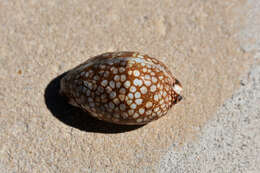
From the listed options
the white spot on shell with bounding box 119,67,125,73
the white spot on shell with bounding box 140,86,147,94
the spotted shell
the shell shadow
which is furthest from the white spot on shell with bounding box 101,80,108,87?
the shell shadow

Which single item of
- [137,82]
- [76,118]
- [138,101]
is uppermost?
[137,82]

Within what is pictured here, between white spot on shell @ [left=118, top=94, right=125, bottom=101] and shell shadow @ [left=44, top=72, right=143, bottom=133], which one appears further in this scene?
shell shadow @ [left=44, top=72, right=143, bottom=133]

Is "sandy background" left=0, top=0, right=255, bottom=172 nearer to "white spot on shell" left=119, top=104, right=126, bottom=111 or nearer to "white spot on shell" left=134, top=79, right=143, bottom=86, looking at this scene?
"white spot on shell" left=119, top=104, right=126, bottom=111

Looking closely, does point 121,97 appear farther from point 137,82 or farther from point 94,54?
point 94,54

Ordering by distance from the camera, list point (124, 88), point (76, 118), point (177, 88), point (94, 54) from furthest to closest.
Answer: point (94, 54) → point (76, 118) → point (177, 88) → point (124, 88)

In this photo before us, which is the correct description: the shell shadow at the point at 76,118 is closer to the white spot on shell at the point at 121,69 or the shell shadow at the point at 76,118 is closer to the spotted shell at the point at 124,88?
the spotted shell at the point at 124,88

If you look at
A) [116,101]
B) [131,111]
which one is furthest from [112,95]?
[131,111]

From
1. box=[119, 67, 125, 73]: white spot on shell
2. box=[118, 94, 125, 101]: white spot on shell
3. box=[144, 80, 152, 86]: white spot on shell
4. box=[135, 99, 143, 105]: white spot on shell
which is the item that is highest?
box=[119, 67, 125, 73]: white spot on shell
